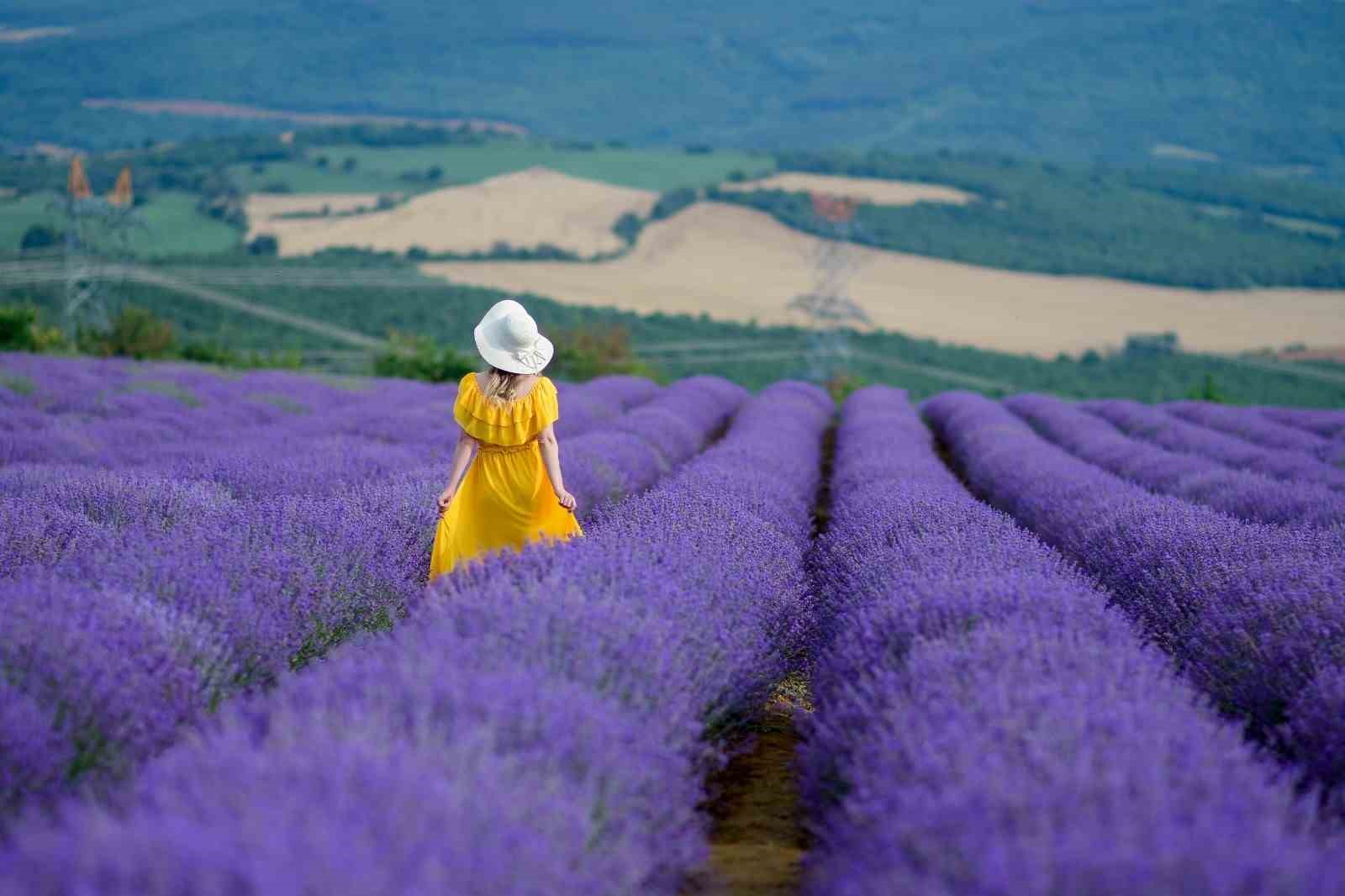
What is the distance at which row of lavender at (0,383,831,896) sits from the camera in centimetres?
147

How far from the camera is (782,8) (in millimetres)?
176125

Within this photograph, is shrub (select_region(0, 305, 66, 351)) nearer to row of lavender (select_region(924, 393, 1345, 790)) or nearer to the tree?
row of lavender (select_region(924, 393, 1345, 790))

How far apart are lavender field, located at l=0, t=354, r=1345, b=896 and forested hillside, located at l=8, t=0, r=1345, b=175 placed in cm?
5766

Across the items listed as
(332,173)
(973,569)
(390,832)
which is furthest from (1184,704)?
(332,173)

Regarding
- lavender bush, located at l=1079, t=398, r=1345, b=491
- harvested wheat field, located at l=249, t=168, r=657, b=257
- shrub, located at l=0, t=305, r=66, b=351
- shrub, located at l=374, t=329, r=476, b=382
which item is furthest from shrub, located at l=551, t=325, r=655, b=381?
harvested wheat field, located at l=249, t=168, r=657, b=257

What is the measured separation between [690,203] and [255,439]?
167 feet

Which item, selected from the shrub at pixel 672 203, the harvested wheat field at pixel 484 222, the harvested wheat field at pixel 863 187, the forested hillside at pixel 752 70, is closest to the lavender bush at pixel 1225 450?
the harvested wheat field at pixel 484 222

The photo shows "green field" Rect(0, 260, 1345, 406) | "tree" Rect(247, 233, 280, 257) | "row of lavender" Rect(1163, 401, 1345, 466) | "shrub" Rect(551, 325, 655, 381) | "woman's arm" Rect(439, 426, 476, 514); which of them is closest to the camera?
"woman's arm" Rect(439, 426, 476, 514)

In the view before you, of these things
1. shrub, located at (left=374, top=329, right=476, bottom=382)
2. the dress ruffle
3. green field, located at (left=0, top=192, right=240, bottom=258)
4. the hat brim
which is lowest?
shrub, located at (left=374, top=329, right=476, bottom=382)

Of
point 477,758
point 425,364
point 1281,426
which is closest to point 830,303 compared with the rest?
point 425,364

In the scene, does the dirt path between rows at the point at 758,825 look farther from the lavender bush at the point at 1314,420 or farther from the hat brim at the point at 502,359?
the lavender bush at the point at 1314,420

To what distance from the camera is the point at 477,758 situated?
1914 millimetres

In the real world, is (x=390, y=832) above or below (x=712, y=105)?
below

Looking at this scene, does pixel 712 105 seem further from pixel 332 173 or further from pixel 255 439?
pixel 255 439
